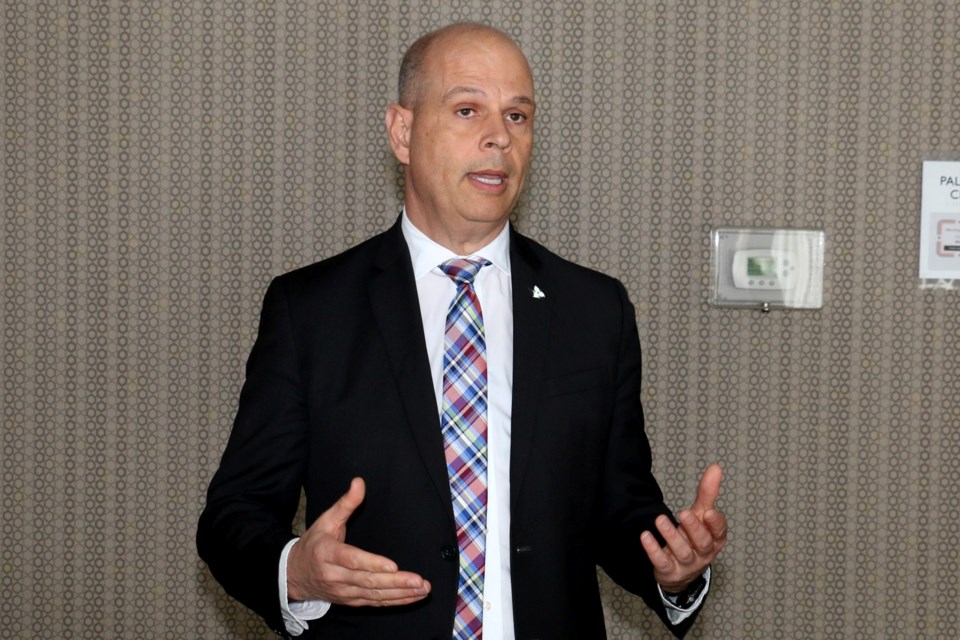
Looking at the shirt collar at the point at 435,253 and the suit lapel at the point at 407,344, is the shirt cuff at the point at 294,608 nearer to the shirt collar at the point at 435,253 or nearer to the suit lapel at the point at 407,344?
the suit lapel at the point at 407,344

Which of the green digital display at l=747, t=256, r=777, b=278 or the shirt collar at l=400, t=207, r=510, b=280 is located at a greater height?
the green digital display at l=747, t=256, r=777, b=278

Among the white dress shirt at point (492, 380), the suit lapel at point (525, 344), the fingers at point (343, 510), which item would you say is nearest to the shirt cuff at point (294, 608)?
the white dress shirt at point (492, 380)

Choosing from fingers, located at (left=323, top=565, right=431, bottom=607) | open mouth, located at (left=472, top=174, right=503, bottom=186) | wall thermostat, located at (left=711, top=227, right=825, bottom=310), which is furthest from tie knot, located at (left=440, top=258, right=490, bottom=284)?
wall thermostat, located at (left=711, top=227, right=825, bottom=310)

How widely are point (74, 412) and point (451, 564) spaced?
1.96 meters

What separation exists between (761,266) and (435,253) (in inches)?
63.4

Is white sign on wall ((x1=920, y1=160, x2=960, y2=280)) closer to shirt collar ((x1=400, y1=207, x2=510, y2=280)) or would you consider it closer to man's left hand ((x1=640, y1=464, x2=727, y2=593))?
shirt collar ((x1=400, y1=207, x2=510, y2=280))

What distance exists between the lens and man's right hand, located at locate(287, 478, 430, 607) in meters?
1.32

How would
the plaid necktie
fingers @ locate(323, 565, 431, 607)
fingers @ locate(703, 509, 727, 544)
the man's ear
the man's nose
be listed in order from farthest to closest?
the man's ear
the man's nose
the plaid necktie
fingers @ locate(703, 509, 727, 544)
fingers @ locate(323, 565, 431, 607)

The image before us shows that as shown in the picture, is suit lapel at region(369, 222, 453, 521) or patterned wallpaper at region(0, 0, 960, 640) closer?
suit lapel at region(369, 222, 453, 521)

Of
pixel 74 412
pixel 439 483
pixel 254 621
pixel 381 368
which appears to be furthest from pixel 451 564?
pixel 74 412

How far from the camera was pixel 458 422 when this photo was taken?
5.44 feet

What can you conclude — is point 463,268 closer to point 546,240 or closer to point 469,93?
point 469,93

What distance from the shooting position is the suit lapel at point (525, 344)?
165cm

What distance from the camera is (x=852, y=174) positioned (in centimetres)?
315
